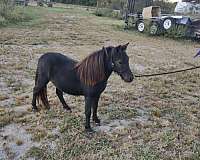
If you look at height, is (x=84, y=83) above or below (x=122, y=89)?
above

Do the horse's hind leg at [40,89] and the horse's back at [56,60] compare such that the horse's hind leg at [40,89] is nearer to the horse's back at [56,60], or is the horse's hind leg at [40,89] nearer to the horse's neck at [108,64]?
the horse's back at [56,60]

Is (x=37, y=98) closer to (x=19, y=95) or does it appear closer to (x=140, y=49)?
(x=19, y=95)

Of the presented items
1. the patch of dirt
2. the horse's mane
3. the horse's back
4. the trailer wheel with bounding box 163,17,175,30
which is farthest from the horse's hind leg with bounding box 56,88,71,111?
the trailer wheel with bounding box 163,17,175,30

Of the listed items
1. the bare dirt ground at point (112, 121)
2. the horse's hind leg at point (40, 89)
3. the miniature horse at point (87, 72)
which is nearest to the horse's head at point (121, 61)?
the miniature horse at point (87, 72)

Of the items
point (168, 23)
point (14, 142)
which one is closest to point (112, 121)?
point (14, 142)

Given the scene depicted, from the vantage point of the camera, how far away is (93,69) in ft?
12.4

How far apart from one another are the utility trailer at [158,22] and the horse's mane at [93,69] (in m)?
12.6

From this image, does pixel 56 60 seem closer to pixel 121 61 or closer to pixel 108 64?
pixel 108 64

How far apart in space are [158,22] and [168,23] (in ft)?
2.05

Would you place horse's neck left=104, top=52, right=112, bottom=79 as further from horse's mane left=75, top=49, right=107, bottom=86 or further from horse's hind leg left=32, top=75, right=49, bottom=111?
horse's hind leg left=32, top=75, right=49, bottom=111

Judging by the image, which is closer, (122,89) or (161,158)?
(161,158)

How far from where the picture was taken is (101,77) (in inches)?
149

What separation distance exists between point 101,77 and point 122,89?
8.28 feet

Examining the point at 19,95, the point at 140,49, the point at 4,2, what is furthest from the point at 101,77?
the point at 4,2
